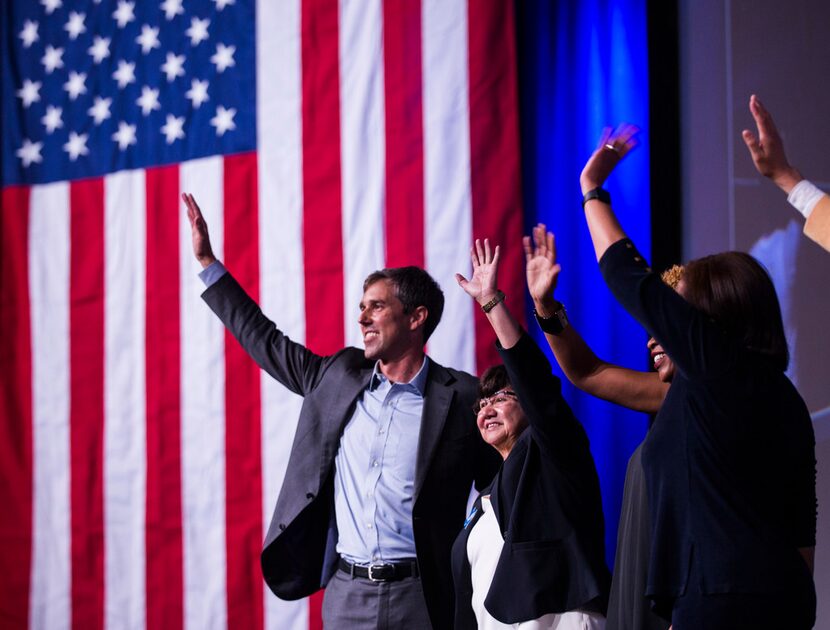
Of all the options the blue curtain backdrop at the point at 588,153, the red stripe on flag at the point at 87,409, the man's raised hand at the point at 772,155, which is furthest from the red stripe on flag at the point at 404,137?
the man's raised hand at the point at 772,155

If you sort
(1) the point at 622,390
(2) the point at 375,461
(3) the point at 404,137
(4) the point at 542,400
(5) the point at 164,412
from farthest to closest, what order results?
(5) the point at 164,412, (3) the point at 404,137, (2) the point at 375,461, (1) the point at 622,390, (4) the point at 542,400

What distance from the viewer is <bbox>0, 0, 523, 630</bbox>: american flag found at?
343cm

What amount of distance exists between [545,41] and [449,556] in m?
1.75

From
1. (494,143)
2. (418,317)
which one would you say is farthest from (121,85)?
(418,317)

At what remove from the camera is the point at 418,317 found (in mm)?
2941

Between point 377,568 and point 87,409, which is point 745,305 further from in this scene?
point 87,409

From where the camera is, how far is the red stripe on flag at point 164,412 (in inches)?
154

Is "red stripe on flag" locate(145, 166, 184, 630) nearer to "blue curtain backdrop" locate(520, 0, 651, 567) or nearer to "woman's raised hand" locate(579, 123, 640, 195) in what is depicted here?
"blue curtain backdrop" locate(520, 0, 651, 567)

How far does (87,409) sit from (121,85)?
1.41 m

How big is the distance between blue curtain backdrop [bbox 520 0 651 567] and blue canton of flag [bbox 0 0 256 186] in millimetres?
1207

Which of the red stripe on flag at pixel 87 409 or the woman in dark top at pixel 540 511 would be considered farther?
the red stripe on flag at pixel 87 409

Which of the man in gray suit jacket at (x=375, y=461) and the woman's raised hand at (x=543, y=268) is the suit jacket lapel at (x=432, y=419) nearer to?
the man in gray suit jacket at (x=375, y=461)

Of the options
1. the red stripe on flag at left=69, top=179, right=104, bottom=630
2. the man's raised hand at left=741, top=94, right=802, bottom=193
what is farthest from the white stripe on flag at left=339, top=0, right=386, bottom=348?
the man's raised hand at left=741, top=94, right=802, bottom=193

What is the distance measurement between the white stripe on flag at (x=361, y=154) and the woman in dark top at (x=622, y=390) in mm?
1425
